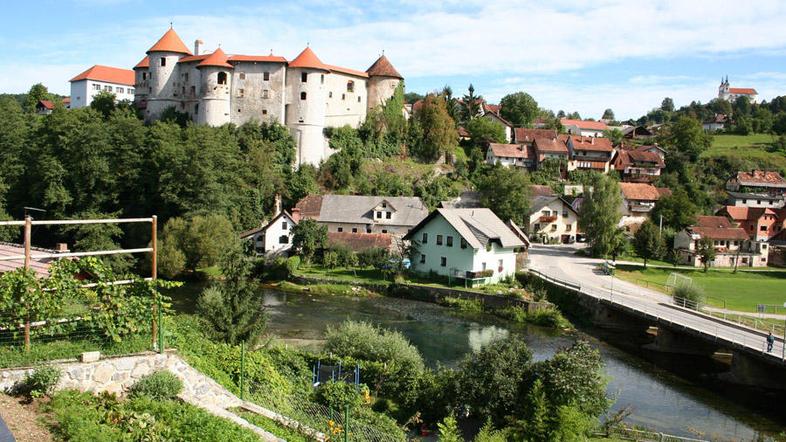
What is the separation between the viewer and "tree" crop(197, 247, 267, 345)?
65.1ft

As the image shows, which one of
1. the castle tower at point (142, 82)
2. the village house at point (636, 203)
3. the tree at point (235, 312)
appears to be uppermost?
the castle tower at point (142, 82)

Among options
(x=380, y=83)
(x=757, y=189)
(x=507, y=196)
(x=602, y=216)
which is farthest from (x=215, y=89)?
(x=757, y=189)

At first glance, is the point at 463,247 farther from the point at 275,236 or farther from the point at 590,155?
the point at 590,155

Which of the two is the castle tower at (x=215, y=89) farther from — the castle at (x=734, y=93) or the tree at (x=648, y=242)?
the castle at (x=734, y=93)

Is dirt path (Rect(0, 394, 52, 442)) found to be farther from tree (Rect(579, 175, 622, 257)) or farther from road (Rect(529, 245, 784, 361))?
tree (Rect(579, 175, 622, 257))

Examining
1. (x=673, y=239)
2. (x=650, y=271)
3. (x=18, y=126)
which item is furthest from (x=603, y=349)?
→ (x=18, y=126)

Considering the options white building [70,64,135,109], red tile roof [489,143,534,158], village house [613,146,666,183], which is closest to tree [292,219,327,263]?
red tile roof [489,143,534,158]

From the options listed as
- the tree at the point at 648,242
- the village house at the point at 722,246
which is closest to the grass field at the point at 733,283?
the village house at the point at 722,246

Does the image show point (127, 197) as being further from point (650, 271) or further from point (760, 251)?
point (760, 251)

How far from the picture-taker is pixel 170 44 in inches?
2621

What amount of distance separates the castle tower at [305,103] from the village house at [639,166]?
3836 cm

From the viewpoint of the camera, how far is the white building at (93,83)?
84.6 m

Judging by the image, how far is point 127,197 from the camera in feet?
172

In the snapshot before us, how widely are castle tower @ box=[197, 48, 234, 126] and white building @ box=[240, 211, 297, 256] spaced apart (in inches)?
718
